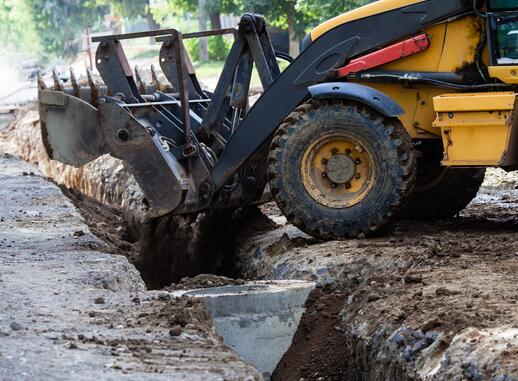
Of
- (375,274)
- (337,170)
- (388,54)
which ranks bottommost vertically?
(375,274)

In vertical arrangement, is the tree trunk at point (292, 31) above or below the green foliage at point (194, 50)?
above

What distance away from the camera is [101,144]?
11.3 m

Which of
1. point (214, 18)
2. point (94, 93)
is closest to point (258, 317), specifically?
point (94, 93)

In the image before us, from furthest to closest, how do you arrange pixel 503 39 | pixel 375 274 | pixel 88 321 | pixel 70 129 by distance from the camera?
1. pixel 70 129
2. pixel 503 39
3. pixel 375 274
4. pixel 88 321

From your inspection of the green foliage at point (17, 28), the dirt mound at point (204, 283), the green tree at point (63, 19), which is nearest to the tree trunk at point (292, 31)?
the dirt mound at point (204, 283)

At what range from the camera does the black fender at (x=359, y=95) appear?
10.3m

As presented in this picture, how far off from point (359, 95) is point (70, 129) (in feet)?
9.51

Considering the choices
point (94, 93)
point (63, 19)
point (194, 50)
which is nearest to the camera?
point (94, 93)

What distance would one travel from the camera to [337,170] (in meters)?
10.7

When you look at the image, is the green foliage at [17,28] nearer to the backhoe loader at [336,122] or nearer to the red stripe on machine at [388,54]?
the backhoe loader at [336,122]

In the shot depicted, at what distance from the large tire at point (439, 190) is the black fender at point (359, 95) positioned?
1470mm

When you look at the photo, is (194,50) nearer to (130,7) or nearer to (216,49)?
(216,49)

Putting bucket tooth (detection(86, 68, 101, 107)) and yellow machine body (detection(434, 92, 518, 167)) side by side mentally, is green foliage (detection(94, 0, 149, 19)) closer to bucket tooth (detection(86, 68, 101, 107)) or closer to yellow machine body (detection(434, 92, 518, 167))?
bucket tooth (detection(86, 68, 101, 107))

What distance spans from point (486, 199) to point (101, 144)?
4.76 m
